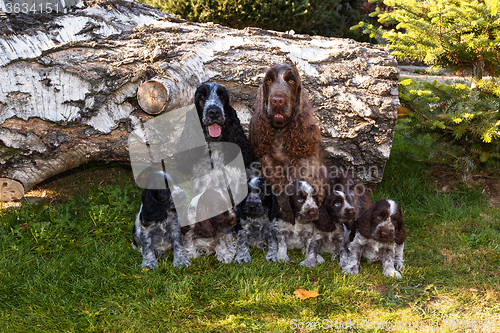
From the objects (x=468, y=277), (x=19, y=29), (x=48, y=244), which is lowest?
(x=468, y=277)

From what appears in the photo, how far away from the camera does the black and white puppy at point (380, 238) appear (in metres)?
3.29

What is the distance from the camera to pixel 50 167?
14.1 ft

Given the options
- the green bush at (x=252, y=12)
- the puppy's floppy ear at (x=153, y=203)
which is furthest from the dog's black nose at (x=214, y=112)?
the green bush at (x=252, y=12)

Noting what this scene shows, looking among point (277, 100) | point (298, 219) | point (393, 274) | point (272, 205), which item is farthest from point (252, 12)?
point (393, 274)

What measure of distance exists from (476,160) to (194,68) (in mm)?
3797

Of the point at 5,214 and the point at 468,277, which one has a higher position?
the point at 5,214

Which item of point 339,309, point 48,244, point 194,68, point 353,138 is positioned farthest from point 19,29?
point 339,309

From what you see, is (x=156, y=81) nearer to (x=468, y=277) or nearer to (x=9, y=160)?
(x=9, y=160)

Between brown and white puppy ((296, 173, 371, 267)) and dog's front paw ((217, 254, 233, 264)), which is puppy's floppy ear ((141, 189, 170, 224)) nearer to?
dog's front paw ((217, 254, 233, 264))

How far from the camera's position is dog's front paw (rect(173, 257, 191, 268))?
3387 millimetres

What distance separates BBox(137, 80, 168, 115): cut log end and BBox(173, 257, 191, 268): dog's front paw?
142 cm

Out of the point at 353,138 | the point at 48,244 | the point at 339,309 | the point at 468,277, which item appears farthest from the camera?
the point at 353,138

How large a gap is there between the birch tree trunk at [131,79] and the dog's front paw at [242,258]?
1.57 meters

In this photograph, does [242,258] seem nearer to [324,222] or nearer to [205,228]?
[205,228]
